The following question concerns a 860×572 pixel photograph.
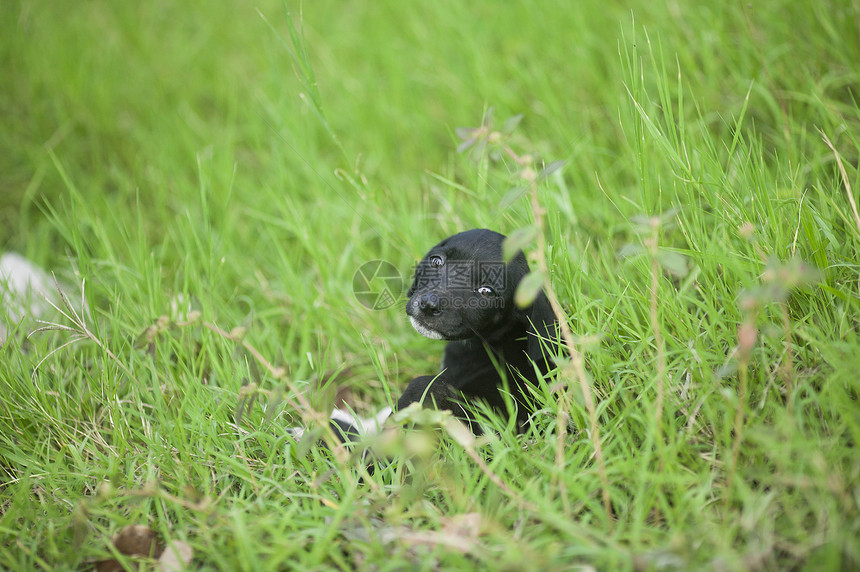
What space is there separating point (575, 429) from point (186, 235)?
2.53 meters

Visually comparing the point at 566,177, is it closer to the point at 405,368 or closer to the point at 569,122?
the point at 569,122

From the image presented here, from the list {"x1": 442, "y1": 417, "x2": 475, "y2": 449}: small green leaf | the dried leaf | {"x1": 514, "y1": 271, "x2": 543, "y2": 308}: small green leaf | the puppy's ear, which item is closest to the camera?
{"x1": 514, "y1": 271, "x2": 543, "y2": 308}: small green leaf

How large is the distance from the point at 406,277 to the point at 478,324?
1123 mm

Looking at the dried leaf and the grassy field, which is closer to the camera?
the grassy field

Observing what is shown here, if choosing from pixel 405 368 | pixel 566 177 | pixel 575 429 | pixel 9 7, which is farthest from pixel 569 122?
pixel 9 7

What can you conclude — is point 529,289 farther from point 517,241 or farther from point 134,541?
point 134,541

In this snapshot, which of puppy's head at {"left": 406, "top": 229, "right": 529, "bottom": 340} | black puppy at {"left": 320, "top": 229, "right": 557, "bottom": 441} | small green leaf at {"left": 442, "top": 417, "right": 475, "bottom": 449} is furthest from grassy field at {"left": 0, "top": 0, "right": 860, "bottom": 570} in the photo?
puppy's head at {"left": 406, "top": 229, "right": 529, "bottom": 340}

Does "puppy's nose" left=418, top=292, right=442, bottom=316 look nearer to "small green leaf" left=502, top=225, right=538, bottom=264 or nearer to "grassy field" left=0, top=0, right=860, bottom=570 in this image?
"grassy field" left=0, top=0, right=860, bottom=570

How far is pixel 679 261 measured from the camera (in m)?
1.66

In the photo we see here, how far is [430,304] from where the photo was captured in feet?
7.70

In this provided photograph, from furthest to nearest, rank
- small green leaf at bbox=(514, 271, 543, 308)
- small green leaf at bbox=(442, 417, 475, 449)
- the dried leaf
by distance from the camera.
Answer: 1. the dried leaf
2. small green leaf at bbox=(442, 417, 475, 449)
3. small green leaf at bbox=(514, 271, 543, 308)

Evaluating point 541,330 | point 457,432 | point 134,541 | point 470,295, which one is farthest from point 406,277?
point 134,541

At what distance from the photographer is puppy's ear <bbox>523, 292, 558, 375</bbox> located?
2.30 m

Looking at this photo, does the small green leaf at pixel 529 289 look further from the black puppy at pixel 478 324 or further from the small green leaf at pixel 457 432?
the black puppy at pixel 478 324
